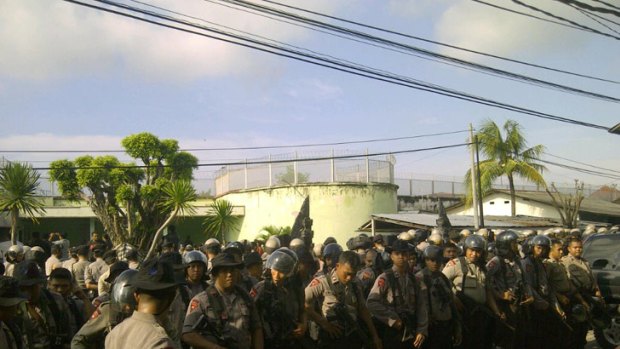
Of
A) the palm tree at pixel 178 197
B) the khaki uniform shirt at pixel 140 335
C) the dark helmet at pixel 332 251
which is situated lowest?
the dark helmet at pixel 332 251

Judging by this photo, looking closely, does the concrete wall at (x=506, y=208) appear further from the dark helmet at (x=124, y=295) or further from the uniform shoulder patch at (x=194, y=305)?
the dark helmet at (x=124, y=295)

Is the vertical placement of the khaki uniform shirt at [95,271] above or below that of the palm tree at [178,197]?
below

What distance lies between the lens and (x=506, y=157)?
33.8m

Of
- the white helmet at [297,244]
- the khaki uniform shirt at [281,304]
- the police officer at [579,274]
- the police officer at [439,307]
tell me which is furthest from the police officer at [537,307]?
the khaki uniform shirt at [281,304]

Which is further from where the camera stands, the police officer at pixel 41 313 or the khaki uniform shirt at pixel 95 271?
the khaki uniform shirt at pixel 95 271

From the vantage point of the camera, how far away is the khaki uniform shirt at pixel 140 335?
299 cm

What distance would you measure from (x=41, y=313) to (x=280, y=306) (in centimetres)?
219

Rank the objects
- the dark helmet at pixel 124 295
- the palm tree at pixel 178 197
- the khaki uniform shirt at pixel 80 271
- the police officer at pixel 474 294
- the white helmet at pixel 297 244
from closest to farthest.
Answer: the dark helmet at pixel 124 295 → the white helmet at pixel 297 244 → the police officer at pixel 474 294 → the khaki uniform shirt at pixel 80 271 → the palm tree at pixel 178 197

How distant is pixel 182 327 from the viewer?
516cm

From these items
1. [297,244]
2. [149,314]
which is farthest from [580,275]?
[149,314]

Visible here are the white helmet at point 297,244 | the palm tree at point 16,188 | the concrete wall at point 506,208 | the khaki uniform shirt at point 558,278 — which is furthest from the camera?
the concrete wall at point 506,208

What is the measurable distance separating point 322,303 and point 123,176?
63.3 feet

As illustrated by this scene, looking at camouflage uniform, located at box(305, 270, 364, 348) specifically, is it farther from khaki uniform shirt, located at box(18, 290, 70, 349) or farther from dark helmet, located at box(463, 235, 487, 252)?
khaki uniform shirt, located at box(18, 290, 70, 349)

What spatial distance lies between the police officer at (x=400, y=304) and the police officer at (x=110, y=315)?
3.41 metres
